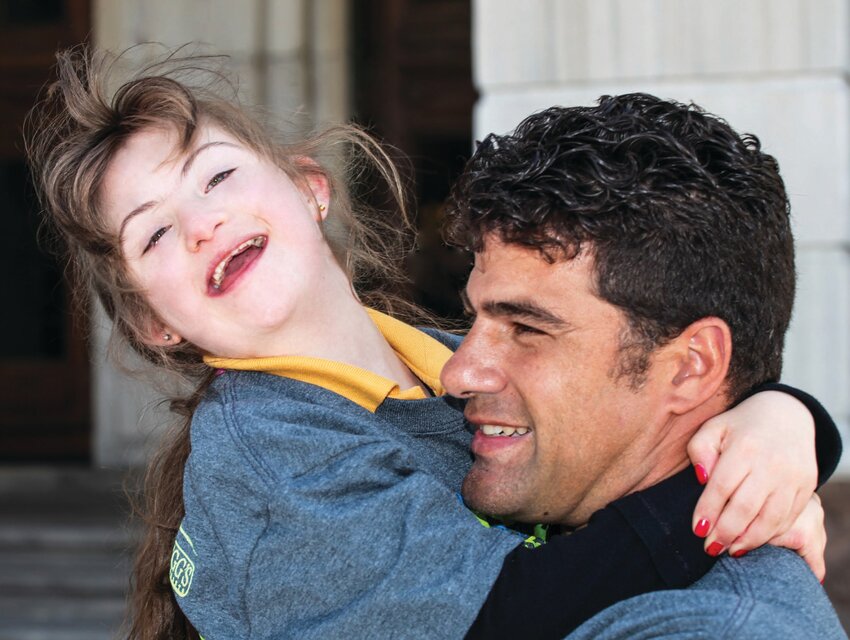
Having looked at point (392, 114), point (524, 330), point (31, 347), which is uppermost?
point (392, 114)

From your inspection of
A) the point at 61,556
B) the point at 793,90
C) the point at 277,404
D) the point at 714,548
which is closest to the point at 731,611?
the point at 714,548

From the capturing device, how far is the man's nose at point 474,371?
186 cm

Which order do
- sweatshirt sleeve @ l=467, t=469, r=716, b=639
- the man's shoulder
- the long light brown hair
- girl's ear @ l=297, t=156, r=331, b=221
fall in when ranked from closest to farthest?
the man's shoulder < sweatshirt sleeve @ l=467, t=469, r=716, b=639 < the long light brown hair < girl's ear @ l=297, t=156, r=331, b=221

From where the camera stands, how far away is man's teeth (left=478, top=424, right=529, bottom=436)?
6.18 ft

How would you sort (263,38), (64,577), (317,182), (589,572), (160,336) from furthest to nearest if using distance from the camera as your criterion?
(263,38), (64,577), (317,182), (160,336), (589,572)

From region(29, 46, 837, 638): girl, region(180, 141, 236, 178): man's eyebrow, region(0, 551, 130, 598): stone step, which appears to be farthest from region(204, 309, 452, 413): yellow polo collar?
region(0, 551, 130, 598): stone step

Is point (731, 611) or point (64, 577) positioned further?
point (64, 577)

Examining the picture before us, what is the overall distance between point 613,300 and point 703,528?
0.37m

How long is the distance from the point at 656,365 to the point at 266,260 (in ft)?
2.45

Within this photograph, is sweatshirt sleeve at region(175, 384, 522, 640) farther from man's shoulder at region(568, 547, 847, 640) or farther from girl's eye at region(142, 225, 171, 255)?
girl's eye at region(142, 225, 171, 255)

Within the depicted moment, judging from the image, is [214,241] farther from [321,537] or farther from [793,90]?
[793,90]

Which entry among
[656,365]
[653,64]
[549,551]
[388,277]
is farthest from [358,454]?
[653,64]

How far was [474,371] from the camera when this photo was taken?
1875mm

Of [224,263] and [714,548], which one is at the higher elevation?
[224,263]
